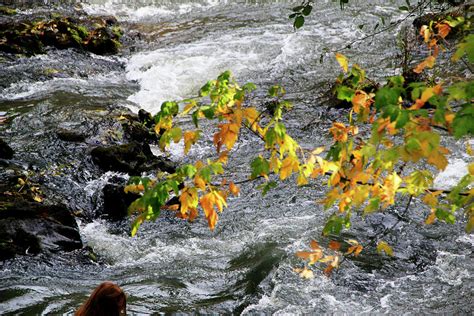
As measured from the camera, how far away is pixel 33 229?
19.0 ft

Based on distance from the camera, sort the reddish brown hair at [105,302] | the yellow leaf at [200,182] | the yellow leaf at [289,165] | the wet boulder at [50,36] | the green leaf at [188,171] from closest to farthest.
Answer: the green leaf at [188,171] → the yellow leaf at [200,182] → the yellow leaf at [289,165] → the reddish brown hair at [105,302] → the wet boulder at [50,36]

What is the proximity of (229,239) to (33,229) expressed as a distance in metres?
2.26

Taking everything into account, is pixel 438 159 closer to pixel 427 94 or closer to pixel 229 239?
pixel 427 94

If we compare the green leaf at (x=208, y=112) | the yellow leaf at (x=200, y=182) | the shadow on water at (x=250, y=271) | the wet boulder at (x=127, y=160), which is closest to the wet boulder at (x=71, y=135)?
the wet boulder at (x=127, y=160)

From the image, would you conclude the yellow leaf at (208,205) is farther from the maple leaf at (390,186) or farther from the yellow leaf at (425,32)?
the yellow leaf at (425,32)

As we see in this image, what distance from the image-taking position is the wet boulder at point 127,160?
7.97 meters

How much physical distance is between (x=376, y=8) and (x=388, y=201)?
49.8 ft

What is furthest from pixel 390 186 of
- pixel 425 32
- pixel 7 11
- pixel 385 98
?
pixel 7 11

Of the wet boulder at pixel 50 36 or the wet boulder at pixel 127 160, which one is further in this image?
the wet boulder at pixel 50 36

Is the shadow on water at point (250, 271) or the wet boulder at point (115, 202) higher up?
the wet boulder at point (115, 202)

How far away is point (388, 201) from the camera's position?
2.79 meters

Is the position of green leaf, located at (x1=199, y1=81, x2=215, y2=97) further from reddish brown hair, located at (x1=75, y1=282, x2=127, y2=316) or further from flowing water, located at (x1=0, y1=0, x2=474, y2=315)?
flowing water, located at (x1=0, y1=0, x2=474, y2=315)

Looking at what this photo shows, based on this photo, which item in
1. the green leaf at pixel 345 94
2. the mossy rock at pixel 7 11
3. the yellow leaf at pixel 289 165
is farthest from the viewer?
the mossy rock at pixel 7 11

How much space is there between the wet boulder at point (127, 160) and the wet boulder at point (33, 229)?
1845 millimetres
